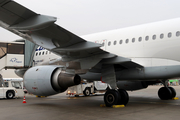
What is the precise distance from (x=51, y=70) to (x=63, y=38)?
8.01 ft

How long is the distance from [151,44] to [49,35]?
496 cm

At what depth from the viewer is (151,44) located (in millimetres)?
9375

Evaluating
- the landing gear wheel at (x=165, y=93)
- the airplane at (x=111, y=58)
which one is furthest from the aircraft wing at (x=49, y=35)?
the landing gear wheel at (x=165, y=93)

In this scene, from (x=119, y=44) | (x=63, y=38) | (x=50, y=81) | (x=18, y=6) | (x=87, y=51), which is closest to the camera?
(x=18, y=6)

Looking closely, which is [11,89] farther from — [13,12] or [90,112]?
[13,12]

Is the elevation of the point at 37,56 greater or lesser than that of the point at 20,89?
greater

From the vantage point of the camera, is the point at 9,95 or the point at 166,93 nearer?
the point at 166,93

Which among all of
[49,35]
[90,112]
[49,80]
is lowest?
[90,112]

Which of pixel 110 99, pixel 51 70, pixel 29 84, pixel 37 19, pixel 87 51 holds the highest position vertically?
pixel 37 19

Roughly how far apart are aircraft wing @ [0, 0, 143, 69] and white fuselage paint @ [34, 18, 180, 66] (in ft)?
2.61

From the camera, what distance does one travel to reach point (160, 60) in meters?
9.07

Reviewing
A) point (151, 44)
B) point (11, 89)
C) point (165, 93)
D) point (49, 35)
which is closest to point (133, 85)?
point (165, 93)

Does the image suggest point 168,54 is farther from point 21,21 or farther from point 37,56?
point 37,56

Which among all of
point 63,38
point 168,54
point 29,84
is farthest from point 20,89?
point 168,54
